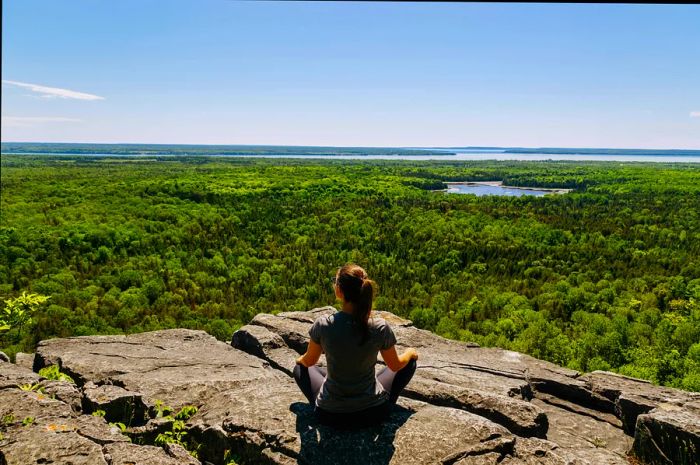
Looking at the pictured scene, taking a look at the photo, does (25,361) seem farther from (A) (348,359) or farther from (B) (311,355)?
(A) (348,359)

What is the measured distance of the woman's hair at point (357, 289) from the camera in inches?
205

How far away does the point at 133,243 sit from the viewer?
4522 centimetres

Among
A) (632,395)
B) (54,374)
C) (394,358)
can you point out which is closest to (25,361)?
(54,374)

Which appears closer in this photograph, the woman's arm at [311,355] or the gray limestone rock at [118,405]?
the woman's arm at [311,355]

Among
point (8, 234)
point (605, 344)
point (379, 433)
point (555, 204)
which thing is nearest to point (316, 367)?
point (379, 433)

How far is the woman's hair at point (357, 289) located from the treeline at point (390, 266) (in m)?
15.8

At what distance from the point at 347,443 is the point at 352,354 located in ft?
3.60

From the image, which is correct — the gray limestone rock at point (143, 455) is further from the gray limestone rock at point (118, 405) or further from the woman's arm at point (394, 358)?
the woman's arm at point (394, 358)

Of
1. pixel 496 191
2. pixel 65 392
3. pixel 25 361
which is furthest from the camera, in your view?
pixel 496 191

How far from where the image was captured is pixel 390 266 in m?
40.9

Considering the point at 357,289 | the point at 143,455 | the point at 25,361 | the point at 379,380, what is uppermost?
the point at 357,289

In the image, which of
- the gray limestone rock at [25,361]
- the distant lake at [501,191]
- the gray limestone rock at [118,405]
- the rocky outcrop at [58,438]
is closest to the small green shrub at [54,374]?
the rocky outcrop at [58,438]

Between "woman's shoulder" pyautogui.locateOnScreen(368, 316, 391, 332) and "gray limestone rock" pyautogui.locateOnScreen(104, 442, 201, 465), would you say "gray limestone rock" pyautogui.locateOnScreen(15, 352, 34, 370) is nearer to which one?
"gray limestone rock" pyautogui.locateOnScreen(104, 442, 201, 465)

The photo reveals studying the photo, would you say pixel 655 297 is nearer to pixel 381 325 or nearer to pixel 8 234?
pixel 381 325
